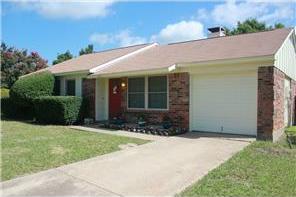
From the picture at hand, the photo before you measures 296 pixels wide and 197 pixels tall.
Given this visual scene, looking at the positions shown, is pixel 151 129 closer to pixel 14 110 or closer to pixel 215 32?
pixel 215 32

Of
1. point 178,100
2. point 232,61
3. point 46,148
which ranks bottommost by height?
point 46,148

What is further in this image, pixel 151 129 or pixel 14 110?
pixel 14 110

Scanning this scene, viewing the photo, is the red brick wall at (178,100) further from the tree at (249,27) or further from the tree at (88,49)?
the tree at (88,49)

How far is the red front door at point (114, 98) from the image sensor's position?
1582cm

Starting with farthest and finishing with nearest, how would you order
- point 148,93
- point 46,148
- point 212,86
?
point 148,93
point 212,86
point 46,148

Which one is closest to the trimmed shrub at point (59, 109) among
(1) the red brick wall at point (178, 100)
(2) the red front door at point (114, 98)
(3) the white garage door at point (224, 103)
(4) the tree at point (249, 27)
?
(2) the red front door at point (114, 98)

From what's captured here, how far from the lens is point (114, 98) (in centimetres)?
1611

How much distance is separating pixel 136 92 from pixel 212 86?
13.2 feet

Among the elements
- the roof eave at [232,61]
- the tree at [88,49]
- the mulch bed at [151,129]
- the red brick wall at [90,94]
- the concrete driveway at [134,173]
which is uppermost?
the tree at [88,49]

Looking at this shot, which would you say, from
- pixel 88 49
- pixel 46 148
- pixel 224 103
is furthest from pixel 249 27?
pixel 46 148

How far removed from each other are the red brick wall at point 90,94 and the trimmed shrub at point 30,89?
2.19 meters

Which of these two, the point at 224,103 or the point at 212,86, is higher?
the point at 212,86

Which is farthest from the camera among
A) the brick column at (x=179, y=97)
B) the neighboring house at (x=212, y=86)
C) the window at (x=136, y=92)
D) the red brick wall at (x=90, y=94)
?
the red brick wall at (x=90, y=94)

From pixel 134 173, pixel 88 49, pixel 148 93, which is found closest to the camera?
pixel 134 173
